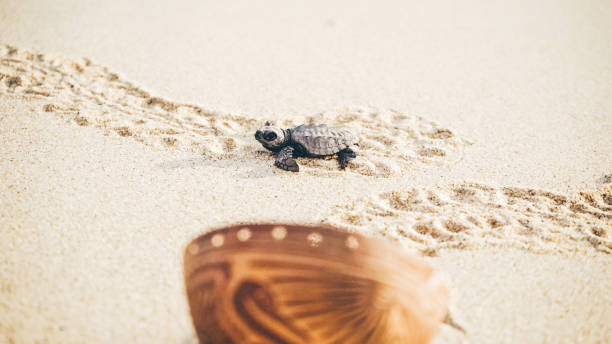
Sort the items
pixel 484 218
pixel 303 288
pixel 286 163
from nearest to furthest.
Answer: pixel 303 288 < pixel 484 218 < pixel 286 163

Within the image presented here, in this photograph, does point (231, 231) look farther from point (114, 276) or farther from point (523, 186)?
point (523, 186)

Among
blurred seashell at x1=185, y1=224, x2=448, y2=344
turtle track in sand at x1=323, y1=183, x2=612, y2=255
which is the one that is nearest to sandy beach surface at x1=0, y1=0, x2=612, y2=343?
turtle track in sand at x1=323, y1=183, x2=612, y2=255

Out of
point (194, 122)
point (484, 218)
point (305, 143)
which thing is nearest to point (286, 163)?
point (305, 143)

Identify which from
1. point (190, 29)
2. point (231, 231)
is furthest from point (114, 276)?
point (190, 29)

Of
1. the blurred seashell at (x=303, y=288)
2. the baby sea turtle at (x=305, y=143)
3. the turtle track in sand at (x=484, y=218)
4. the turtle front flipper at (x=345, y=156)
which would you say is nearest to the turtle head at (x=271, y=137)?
the baby sea turtle at (x=305, y=143)

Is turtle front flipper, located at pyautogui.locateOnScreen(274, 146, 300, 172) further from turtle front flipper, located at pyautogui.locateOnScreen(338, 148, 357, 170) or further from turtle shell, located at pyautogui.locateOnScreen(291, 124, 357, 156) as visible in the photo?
turtle front flipper, located at pyautogui.locateOnScreen(338, 148, 357, 170)

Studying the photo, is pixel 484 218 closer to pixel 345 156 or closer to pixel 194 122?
pixel 345 156
